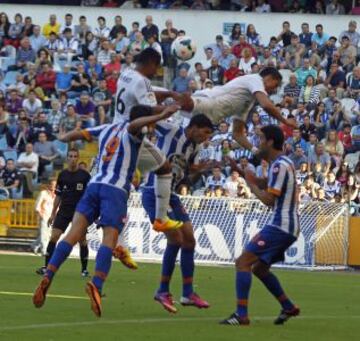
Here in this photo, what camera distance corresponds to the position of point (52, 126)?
34469 millimetres

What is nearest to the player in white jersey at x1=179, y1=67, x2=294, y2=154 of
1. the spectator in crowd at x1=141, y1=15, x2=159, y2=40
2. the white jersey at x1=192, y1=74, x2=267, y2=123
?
the white jersey at x1=192, y1=74, x2=267, y2=123

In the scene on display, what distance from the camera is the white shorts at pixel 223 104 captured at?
1600 cm

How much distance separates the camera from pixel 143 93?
49.8 ft

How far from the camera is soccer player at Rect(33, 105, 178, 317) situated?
14742 mm

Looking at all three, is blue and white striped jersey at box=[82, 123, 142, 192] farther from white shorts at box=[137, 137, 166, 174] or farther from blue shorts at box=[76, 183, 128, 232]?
white shorts at box=[137, 137, 166, 174]

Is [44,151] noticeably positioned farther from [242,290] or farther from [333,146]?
[242,290]

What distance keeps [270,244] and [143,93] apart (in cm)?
221

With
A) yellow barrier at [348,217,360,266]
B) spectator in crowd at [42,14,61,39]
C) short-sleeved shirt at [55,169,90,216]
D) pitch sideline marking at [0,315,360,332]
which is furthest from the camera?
spectator in crowd at [42,14,61,39]

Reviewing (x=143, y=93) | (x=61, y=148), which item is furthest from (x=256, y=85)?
(x=61, y=148)

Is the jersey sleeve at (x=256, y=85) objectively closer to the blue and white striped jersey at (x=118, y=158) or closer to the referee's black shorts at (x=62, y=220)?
the blue and white striped jersey at (x=118, y=158)

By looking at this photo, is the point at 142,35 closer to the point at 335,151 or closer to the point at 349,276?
the point at 335,151

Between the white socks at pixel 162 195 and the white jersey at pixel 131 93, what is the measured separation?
1.10m

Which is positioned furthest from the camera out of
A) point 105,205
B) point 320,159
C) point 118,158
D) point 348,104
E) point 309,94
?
point 309,94

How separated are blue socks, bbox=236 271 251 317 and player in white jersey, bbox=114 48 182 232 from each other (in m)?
1.78
